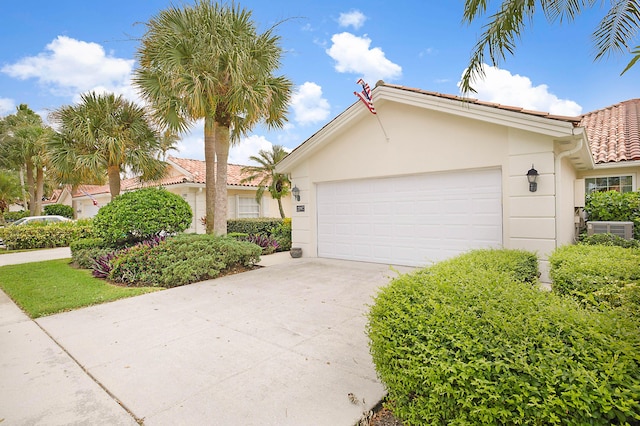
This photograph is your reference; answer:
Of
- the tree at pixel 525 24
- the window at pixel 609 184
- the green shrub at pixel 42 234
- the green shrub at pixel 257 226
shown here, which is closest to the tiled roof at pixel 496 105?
the tree at pixel 525 24

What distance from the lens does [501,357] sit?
1.86m

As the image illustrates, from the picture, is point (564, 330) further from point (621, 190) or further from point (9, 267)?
point (9, 267)

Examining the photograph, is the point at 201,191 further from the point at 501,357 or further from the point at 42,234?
the point at 501,357

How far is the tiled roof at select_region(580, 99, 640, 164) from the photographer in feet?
30.6

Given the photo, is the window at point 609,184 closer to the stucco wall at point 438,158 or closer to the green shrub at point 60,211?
the stucco wall at point 438,158

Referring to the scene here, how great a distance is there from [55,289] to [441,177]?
9101 millimetres

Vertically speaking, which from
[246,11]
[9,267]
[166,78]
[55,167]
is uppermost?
[246,11]

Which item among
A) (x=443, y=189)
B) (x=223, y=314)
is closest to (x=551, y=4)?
(x=443, y=189)

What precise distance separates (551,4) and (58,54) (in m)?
15.7

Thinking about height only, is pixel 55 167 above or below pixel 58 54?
below

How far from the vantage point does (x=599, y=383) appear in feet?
5.12

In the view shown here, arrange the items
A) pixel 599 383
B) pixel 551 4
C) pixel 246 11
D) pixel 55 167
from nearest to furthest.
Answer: pixel 599 383
pixel 551 4
pixel 246 11
pixel 55 167

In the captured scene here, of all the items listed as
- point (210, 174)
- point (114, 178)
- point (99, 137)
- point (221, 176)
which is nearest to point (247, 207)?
point (114, 178)

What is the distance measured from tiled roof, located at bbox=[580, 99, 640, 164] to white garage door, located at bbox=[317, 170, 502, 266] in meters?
4.90
